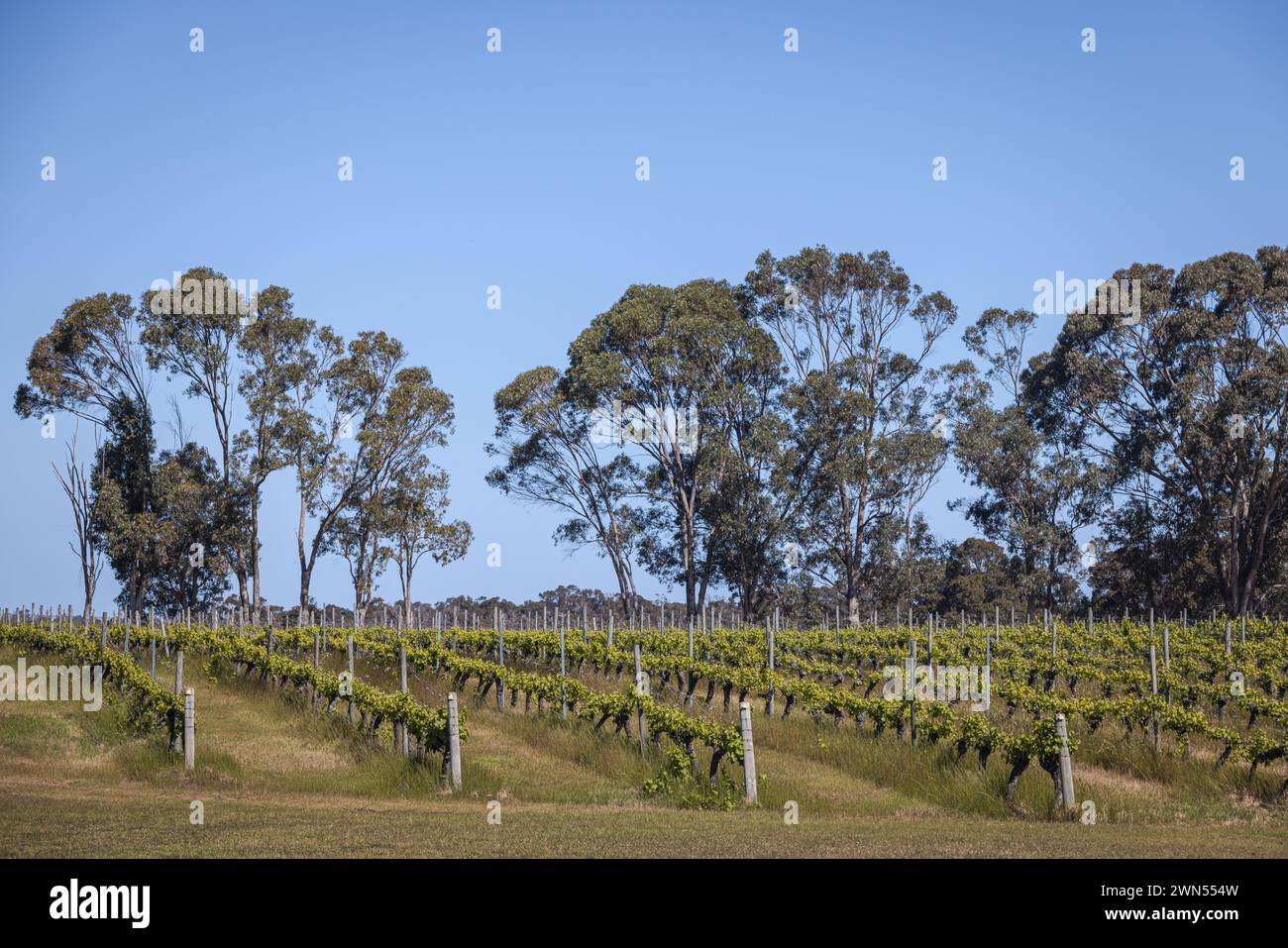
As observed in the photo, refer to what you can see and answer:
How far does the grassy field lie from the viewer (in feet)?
47.1

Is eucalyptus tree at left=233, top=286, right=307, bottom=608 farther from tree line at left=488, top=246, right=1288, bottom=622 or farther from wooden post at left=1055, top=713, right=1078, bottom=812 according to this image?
wooden post at left=1055, top=713, right=1078, bottom=812

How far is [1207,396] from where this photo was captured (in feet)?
178

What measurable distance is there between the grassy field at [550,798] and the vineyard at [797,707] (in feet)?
0.31

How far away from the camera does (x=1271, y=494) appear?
50.8 metres

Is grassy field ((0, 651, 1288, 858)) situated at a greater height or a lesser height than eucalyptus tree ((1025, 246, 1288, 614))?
lesser

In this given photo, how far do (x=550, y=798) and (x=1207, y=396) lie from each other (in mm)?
43401

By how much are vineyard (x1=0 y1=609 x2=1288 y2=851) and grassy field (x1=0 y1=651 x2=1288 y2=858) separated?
0.31ft

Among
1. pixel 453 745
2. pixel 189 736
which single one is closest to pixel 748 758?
pixel 453 745

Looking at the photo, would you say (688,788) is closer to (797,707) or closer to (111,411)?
(797,707)

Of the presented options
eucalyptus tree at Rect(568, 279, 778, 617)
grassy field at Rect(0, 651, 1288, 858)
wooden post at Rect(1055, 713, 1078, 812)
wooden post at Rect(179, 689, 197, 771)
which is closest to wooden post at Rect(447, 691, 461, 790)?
grassy field at Rect(0, 651, 1288, 858)

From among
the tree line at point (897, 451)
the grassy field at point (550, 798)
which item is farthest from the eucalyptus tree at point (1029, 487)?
the grassy field at point (550, 798)

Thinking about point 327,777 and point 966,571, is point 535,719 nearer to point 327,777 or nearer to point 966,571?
point 327,777
